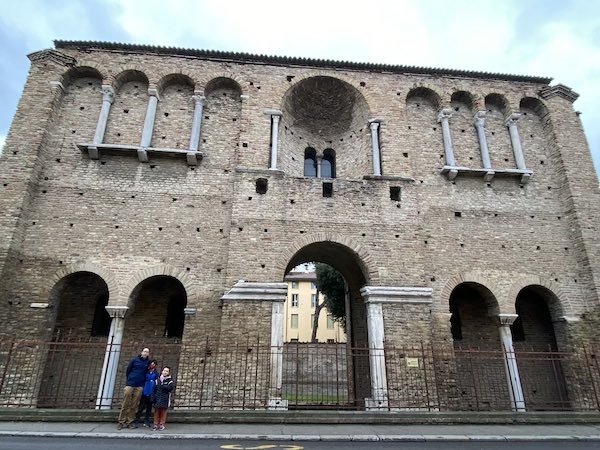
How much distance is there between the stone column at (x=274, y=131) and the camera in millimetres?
12891

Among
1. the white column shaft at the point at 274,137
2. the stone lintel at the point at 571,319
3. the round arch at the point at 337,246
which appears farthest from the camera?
the white column shaft at the point at 274,137

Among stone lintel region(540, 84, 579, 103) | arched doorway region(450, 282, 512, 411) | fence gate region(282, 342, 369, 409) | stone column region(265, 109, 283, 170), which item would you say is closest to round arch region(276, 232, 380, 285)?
fence gate region(282, 342, 369, 409)

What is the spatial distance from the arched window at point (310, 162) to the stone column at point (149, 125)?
5.90 metres

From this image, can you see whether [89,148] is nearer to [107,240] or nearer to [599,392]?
[107,240]

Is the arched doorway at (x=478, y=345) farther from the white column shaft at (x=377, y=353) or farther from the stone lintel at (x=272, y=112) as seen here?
the stone lintel at (x=272, y=112)

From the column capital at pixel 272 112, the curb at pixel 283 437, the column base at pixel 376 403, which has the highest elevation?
the column capital at pixel 272 112

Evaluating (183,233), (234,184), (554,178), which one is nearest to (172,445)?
(183,233)

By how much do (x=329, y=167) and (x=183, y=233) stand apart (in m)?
6.72

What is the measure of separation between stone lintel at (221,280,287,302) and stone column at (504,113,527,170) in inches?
390

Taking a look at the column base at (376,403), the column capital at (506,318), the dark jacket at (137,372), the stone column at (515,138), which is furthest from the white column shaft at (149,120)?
the stone column at (515,138)

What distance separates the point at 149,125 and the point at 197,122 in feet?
5.33

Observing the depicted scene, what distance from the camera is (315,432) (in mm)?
7133

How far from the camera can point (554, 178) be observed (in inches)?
548

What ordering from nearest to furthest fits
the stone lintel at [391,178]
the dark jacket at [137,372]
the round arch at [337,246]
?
the dark jacket at [137,372] < the round arch at [337,246] < the stone lintel at [391,178]
